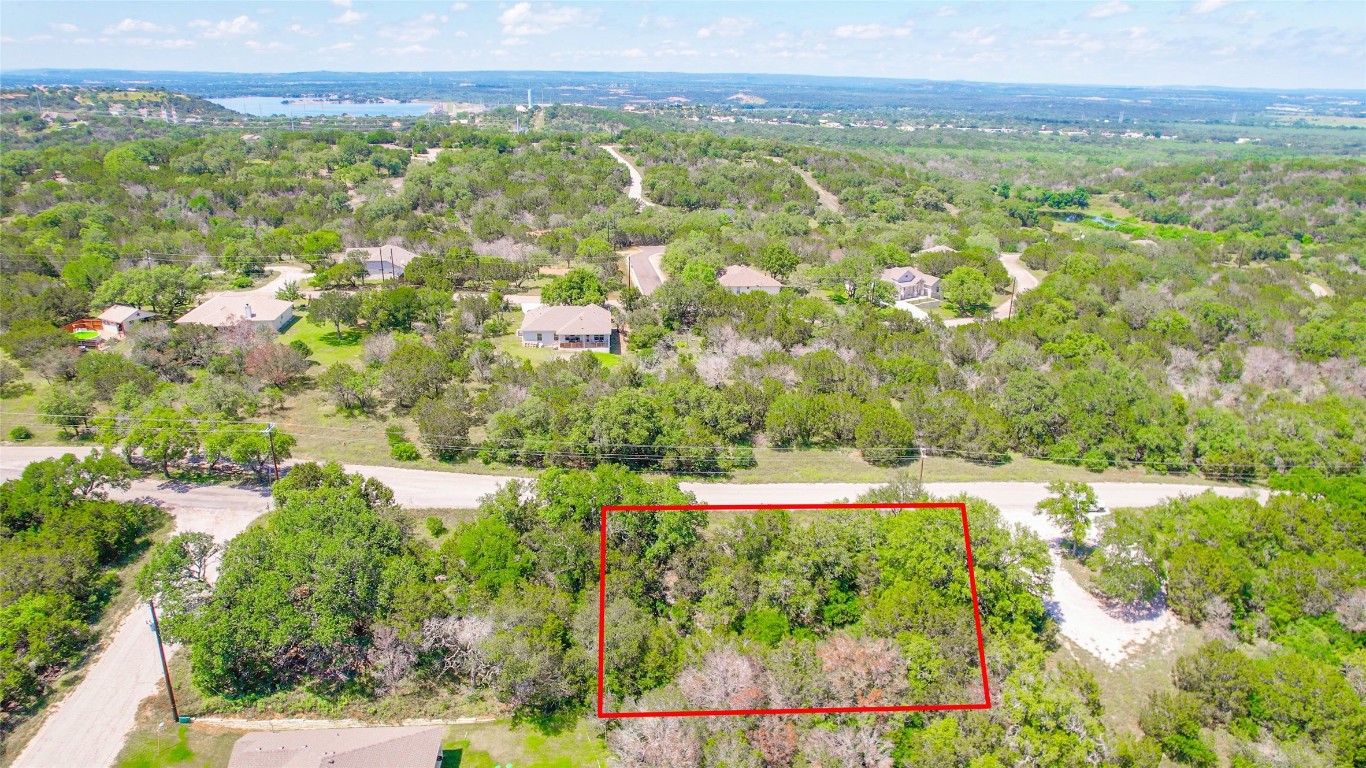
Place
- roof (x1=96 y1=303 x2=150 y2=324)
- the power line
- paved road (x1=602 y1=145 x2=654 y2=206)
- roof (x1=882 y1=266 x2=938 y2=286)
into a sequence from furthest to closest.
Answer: paved road (x1=602 y1=145 x2=654 y2=206)
roof (x1=882 y1=266 x2=938 y2=286)
roof (x1=96 y1=303 x2=150 y2=324)
the power line

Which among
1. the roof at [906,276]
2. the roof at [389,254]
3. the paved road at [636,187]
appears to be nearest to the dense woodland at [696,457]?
the roof at [906,276]

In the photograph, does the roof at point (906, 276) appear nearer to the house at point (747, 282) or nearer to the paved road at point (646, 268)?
the house at point (747, 282)

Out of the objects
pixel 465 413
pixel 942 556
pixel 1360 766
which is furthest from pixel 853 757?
pixel 465 413

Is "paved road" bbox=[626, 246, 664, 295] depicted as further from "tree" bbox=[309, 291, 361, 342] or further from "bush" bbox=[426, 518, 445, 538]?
"bush" bbox=[426, 518, 445, 538]

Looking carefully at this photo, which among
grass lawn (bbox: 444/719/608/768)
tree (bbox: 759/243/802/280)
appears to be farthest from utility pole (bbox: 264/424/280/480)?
tree (bbox: 759/243/802/280)

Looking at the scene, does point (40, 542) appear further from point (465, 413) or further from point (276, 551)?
point (465, 413)

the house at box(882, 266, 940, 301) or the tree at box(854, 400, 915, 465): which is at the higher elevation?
the house at box(882, 266, 940, 301)

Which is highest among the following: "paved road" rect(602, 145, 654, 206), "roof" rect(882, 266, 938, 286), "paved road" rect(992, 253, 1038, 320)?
"paved road" rect(602, 145, 654, 206)
